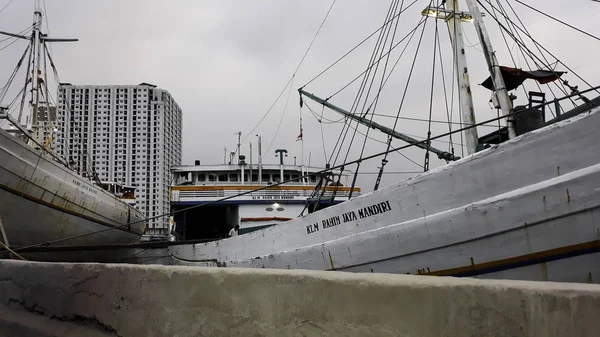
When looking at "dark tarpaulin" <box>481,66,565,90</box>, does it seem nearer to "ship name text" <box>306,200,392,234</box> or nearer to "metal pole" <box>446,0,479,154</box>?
"metal pole" <box>446,0,479,154</box>

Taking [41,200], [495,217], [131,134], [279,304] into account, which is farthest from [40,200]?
[131,134]

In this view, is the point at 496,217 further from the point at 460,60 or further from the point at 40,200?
the point at 40,200

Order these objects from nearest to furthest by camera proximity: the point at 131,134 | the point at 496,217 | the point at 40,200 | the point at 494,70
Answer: the point at 496,217 < the point at 494,70 < the point at 40,200 < the point at 131,134

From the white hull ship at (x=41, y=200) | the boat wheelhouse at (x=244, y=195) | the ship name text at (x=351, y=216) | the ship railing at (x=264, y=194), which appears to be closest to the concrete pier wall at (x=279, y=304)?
the ship name text at (x=351, y=216)

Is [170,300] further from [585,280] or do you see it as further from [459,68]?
[459,68]

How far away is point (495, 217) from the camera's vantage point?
12.6 feet

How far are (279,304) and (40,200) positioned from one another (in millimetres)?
10902

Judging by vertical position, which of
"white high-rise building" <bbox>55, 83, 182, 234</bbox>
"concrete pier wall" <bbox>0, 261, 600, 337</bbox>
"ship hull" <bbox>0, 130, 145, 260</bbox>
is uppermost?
"white high-rise building" <bbox>55, 83, 182, 234</bbox>

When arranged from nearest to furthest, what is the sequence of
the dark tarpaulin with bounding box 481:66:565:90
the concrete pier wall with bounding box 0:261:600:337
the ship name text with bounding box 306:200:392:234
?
the concrete pier wall with bounding box 0:261:600:337
the ship name text with bounding box 306:200:392:234
the dark tarpaulin with bounding box 481:66:565:90

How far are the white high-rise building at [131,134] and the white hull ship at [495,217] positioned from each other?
91.5ft

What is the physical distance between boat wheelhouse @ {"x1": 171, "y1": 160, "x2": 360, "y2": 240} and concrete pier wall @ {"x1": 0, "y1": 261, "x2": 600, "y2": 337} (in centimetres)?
730

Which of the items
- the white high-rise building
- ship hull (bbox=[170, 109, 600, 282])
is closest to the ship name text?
ship hull (bbox=[170, 109, 600, 282])

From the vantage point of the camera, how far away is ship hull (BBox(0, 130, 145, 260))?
9625 millimetres

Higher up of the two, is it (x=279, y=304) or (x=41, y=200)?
(x=41, y=200)
